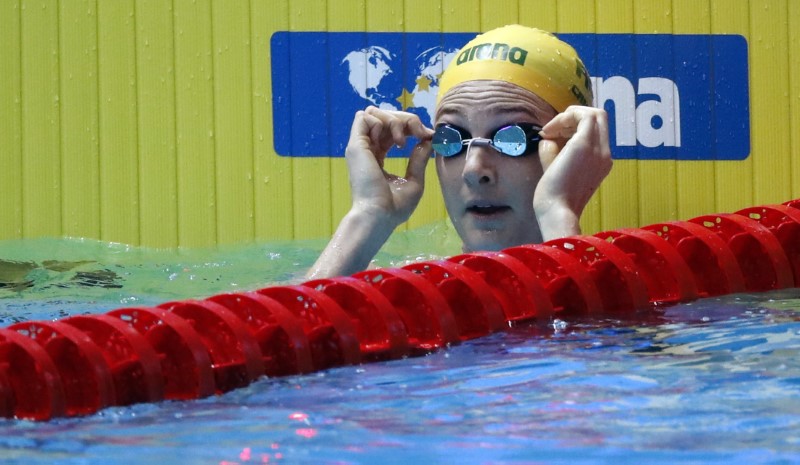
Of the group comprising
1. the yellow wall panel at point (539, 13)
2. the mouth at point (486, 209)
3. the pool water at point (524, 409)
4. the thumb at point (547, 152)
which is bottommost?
the pool water at point (524, 409)

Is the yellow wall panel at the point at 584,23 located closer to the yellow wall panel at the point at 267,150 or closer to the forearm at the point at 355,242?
the yellow wall panel at the point at 267,150

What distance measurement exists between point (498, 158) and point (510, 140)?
0.20ft

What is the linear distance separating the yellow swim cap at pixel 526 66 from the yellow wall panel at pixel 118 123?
1406 millimetres

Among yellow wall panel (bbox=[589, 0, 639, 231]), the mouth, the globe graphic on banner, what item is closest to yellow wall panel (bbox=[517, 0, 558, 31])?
yellow wall panel (bbox=[589, 0, 639, 231])

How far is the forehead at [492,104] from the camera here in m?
2.93

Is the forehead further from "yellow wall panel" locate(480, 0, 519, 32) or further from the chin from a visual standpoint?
"yellow wall panel" locate(480, 0, 519, 32)

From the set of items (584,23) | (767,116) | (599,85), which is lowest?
(767,116)

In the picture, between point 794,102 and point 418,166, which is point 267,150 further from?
point 794,102

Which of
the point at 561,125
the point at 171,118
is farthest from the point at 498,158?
the point at 171,118

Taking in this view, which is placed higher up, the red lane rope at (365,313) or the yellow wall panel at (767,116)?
the yellow wall panel at (767,116)

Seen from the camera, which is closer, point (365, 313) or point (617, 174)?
point (365, 313)

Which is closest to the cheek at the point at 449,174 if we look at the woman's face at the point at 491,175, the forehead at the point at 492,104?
the woman's face at the point at 491,175

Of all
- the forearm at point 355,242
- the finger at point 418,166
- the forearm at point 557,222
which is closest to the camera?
the forearm at point 557,222

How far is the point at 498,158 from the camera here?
2918 millimetres
